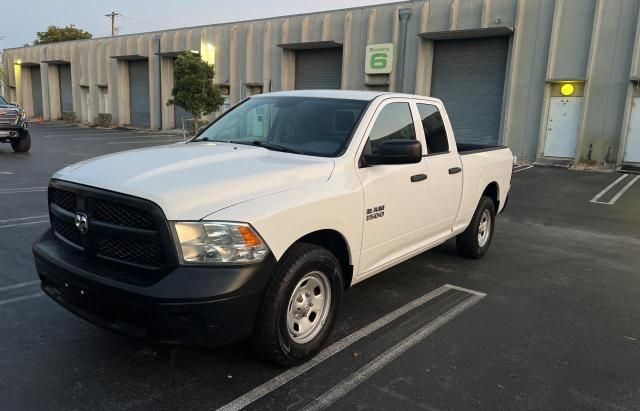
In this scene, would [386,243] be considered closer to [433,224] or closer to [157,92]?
[433,224]

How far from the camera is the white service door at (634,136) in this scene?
17156mm

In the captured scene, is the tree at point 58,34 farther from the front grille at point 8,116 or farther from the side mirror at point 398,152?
the side mirror at point 398,152

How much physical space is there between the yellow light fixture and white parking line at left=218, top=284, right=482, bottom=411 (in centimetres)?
1607

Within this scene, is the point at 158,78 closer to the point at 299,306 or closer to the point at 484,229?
the point at 484,229

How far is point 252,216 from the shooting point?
2967 mm

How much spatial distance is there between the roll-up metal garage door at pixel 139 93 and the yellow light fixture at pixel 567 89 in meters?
26.0

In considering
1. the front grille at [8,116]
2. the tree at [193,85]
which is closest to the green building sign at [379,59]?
the tree at [193,85]

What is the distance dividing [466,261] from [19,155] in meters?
15.9

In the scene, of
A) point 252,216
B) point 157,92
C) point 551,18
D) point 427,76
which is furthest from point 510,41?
point 157,92

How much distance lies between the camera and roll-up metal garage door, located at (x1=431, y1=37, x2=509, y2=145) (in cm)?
2012

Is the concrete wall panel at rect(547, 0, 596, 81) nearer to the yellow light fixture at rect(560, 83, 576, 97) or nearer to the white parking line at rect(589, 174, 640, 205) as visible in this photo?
the yellow light fixture at rect(560, 83, 576, 97)

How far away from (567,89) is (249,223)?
1851 cm

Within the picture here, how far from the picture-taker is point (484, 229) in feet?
21.2

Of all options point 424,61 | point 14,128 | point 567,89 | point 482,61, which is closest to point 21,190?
point 14,128
